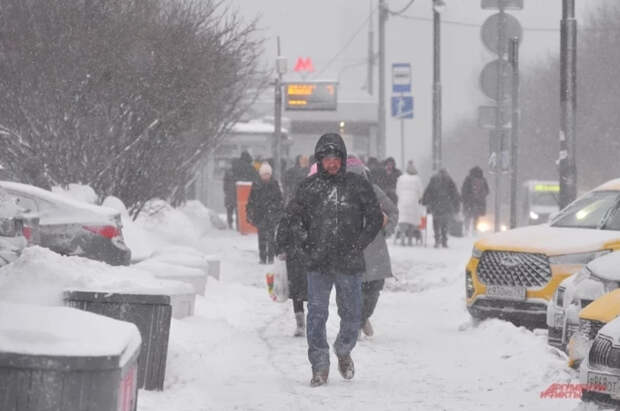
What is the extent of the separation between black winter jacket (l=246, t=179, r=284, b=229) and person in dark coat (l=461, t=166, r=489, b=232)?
13865 millimetres

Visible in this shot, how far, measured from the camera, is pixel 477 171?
37312 millimetres

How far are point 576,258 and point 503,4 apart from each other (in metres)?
14.8

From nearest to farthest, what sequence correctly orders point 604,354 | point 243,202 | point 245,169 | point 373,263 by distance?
point 604,354, point 373,263, point 243,202, point 245,169

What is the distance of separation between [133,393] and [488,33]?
73.6 feet

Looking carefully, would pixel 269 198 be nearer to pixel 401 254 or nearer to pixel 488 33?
pixel 401 254

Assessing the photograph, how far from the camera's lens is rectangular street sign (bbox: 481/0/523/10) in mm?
28031

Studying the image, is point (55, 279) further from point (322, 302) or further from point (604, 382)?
point (604, 382)

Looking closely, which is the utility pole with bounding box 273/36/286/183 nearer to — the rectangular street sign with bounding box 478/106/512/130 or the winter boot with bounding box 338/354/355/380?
the rectangular street sign with bounding box 478/106/512/130

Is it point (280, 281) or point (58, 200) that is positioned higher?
point (58, 200)

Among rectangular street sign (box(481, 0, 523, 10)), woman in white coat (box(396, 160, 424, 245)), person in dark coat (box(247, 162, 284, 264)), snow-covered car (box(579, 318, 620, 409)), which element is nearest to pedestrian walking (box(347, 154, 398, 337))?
snow-covered car (box(579, 318, 620, 409))

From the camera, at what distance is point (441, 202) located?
100 ft

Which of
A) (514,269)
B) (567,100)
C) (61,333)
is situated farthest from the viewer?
(567,100)

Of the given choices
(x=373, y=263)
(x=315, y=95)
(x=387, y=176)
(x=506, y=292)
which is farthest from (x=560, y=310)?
(x=315, y=95)

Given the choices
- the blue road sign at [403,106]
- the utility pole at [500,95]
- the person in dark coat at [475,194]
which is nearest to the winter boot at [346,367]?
the utility pole at [500,95]
